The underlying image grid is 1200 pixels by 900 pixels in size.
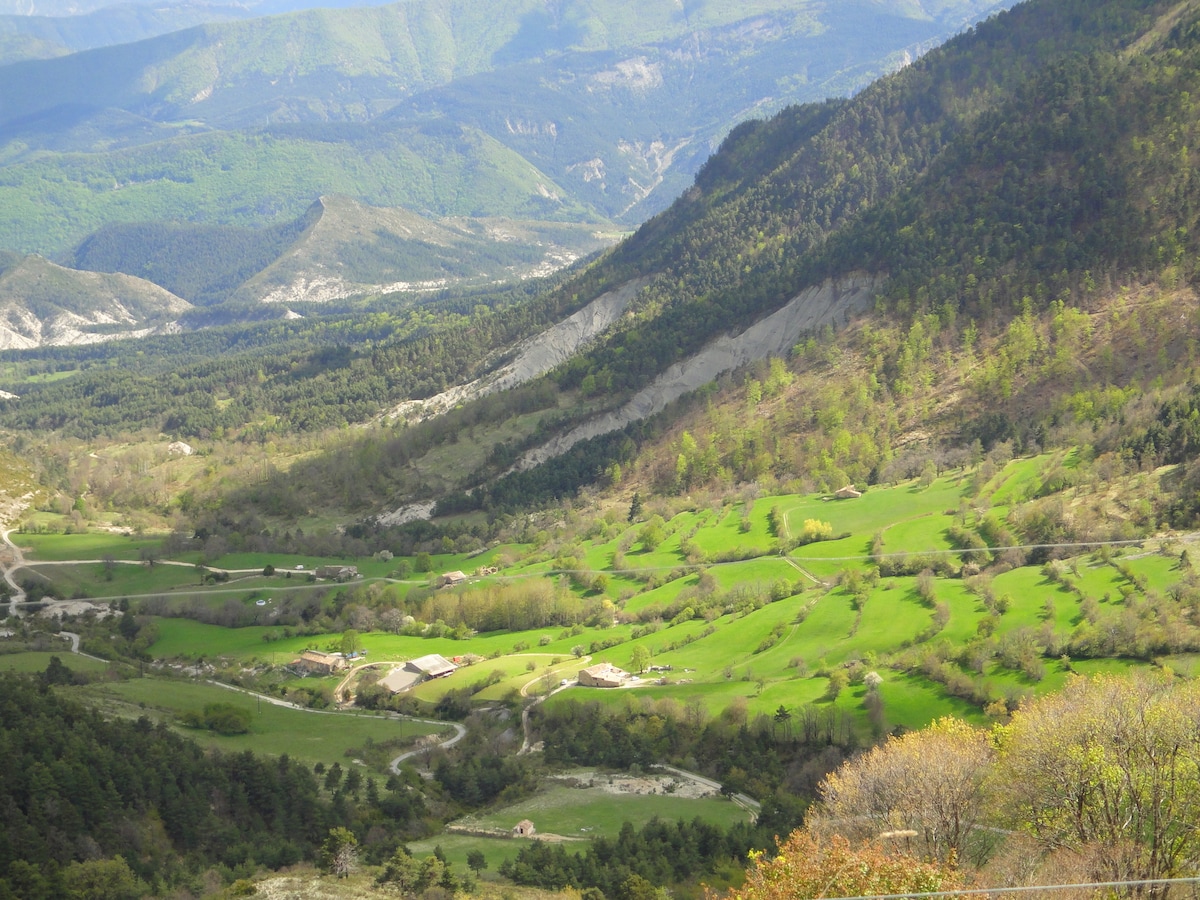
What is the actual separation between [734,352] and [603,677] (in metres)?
81.2

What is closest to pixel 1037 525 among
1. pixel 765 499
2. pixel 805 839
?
pixel 765 499

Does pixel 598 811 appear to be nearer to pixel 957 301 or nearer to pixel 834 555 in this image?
pixel 834 555

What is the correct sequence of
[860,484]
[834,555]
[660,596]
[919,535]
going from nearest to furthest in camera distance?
[919,535], [834,555], [660,596], [860,484]

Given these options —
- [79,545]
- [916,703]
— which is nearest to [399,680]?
[916,703]

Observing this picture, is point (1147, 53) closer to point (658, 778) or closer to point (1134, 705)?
point (658, 778)

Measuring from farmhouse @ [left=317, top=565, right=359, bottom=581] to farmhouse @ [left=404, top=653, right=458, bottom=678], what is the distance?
3006cm

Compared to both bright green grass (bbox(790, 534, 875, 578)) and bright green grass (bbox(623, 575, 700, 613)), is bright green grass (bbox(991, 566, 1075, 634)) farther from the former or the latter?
bright green grass (bbox(623, 575, 700, 613))

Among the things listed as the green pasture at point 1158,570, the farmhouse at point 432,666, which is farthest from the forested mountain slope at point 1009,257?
the farmhouse at point 432,666

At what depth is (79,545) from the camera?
13738 centimetres

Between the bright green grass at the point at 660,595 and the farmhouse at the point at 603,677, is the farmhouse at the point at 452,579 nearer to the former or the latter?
the bright green grass at the point at 660,595

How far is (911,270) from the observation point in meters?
142

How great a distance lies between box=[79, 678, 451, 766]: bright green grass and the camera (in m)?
76.1

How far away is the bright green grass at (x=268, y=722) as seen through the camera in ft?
250

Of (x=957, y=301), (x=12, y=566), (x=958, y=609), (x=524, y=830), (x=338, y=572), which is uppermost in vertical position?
(x=957, y=301)
